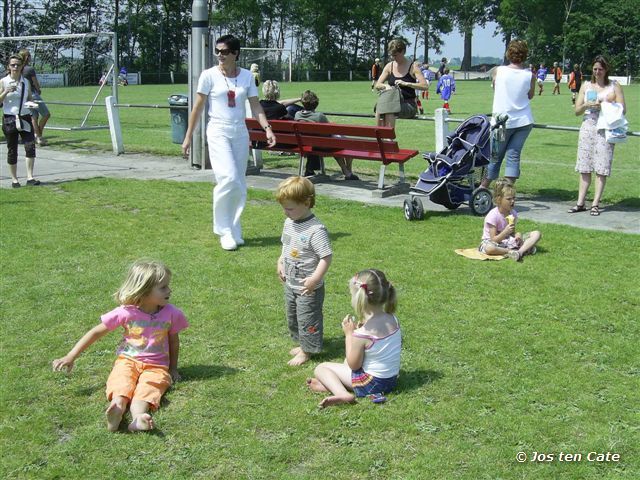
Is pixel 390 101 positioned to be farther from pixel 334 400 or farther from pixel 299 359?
pixel 334 400

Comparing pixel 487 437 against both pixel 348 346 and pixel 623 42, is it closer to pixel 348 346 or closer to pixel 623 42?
pixel 348 346

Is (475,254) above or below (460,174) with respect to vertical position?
below

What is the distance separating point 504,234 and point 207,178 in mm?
6049

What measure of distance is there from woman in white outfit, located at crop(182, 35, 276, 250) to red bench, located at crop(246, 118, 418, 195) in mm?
2841

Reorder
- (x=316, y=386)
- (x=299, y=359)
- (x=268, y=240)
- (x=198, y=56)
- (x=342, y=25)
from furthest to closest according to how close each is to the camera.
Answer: (x=342, y=25) < (x=198, y=56) < (x=268, y=240) < (x=299, y=359) < (x=316, y=386)

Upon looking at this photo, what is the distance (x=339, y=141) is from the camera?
452 inches

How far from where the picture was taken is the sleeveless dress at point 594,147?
950cm

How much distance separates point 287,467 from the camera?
12.5 feet

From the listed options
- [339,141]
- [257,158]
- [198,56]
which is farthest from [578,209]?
[198,56]

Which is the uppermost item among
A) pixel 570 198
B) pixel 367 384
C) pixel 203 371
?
pixel 570 198

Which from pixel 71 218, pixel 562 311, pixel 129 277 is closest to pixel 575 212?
pixel 562 311

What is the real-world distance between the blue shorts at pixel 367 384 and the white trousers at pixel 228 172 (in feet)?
12.6

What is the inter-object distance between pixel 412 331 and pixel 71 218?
539 cm

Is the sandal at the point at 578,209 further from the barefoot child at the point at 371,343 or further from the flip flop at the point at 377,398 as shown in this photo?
the flip flop at the point at 377,398
